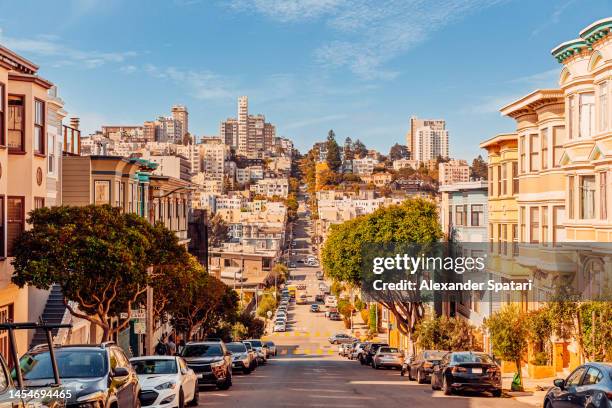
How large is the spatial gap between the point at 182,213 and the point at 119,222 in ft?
121

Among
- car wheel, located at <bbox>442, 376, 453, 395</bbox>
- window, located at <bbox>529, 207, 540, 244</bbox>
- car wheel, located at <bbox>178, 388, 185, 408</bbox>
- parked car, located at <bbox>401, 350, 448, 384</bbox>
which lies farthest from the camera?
window, located at <bbox>529, 207, 540, 244</bbox>

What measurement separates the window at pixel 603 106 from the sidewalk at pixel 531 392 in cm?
863

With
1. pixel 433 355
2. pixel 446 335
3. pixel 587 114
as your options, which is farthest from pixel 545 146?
pixel 446 335

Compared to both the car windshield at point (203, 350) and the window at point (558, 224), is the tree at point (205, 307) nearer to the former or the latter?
the car windshield at point (203, 350)

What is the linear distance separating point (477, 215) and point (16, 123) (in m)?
32.1

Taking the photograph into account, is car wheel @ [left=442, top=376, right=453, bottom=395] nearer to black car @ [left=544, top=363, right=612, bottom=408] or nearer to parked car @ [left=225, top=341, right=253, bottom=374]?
black car @ [left=544, top=363, right=612, bottom=408]

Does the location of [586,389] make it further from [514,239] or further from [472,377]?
[514,239]

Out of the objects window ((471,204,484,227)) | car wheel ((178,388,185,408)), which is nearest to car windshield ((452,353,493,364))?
car wheel ((178,388,185,408))

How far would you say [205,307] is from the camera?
5372 centimetres

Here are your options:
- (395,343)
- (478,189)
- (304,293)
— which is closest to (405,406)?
(478,189)

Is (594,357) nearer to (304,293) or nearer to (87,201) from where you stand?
(87,201)

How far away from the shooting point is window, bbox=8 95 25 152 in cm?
2544

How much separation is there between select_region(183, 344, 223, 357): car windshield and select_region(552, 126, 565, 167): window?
16.0 m

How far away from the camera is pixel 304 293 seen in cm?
18450
